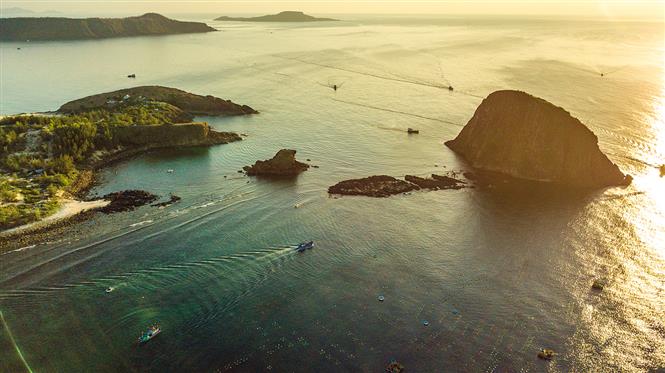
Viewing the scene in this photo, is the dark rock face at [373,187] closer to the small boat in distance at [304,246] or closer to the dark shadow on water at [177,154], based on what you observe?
the small boat in distance at [304,246]

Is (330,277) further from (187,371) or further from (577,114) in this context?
(577,114)

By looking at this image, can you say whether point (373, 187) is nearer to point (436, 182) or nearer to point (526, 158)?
point (436, 182)

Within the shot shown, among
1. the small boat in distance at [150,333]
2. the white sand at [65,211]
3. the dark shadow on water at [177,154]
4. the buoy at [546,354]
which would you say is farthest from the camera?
the dark shadow on water at [177,154]

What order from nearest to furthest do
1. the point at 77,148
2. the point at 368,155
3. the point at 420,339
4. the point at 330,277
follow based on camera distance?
1. the point at 420,339
2. the point at 330,277
3. the point at 77,148
4. the point at 368,155

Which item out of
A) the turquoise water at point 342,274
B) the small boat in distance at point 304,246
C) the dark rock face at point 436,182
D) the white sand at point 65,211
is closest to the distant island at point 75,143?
the white sand at point 65,211

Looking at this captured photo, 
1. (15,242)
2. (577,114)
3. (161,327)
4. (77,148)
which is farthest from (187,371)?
(577,114)

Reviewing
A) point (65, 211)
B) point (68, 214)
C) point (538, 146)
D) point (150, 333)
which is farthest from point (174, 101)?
point (150, 333)
